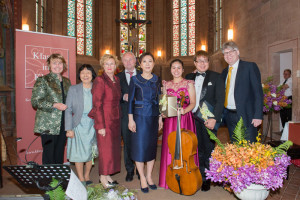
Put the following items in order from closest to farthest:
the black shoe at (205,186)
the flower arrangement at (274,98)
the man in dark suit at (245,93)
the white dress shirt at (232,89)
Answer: the man in dark suit at (245,93) → the white dress shirt at (232,89) → the black shoe at (205,186) → the flower arrangement at (274,98)

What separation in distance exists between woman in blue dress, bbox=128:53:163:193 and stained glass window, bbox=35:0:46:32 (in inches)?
313

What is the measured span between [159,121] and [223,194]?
1151 mm

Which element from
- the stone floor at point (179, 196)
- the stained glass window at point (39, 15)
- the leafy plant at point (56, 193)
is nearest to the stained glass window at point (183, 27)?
the stained glass window at point (39, 15)

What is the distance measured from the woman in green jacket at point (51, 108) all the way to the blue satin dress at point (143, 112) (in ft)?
2.90

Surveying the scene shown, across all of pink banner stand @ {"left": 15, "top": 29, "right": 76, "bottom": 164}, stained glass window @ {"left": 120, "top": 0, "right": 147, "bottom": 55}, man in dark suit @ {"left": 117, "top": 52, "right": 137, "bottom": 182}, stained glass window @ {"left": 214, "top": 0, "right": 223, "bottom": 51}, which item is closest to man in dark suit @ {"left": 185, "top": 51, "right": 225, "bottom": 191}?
man in dark suit @ {"left": 117, "top": 52, "right": 137, "bottom": 182}

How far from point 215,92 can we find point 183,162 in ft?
2.97

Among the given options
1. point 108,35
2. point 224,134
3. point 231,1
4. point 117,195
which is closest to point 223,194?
point 117,195

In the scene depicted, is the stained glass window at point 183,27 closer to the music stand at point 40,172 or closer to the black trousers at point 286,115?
the black trousers at point 286,115

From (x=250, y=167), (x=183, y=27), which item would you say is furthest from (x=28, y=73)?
(x=183, y=27)

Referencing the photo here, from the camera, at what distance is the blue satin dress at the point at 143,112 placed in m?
2.90

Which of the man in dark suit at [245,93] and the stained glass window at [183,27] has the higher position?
the stained glass window at [183,27]

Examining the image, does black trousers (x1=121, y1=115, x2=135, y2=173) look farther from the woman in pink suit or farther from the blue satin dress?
the woman in pink suit

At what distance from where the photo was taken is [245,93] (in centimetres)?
284

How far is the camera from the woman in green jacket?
121 inches
